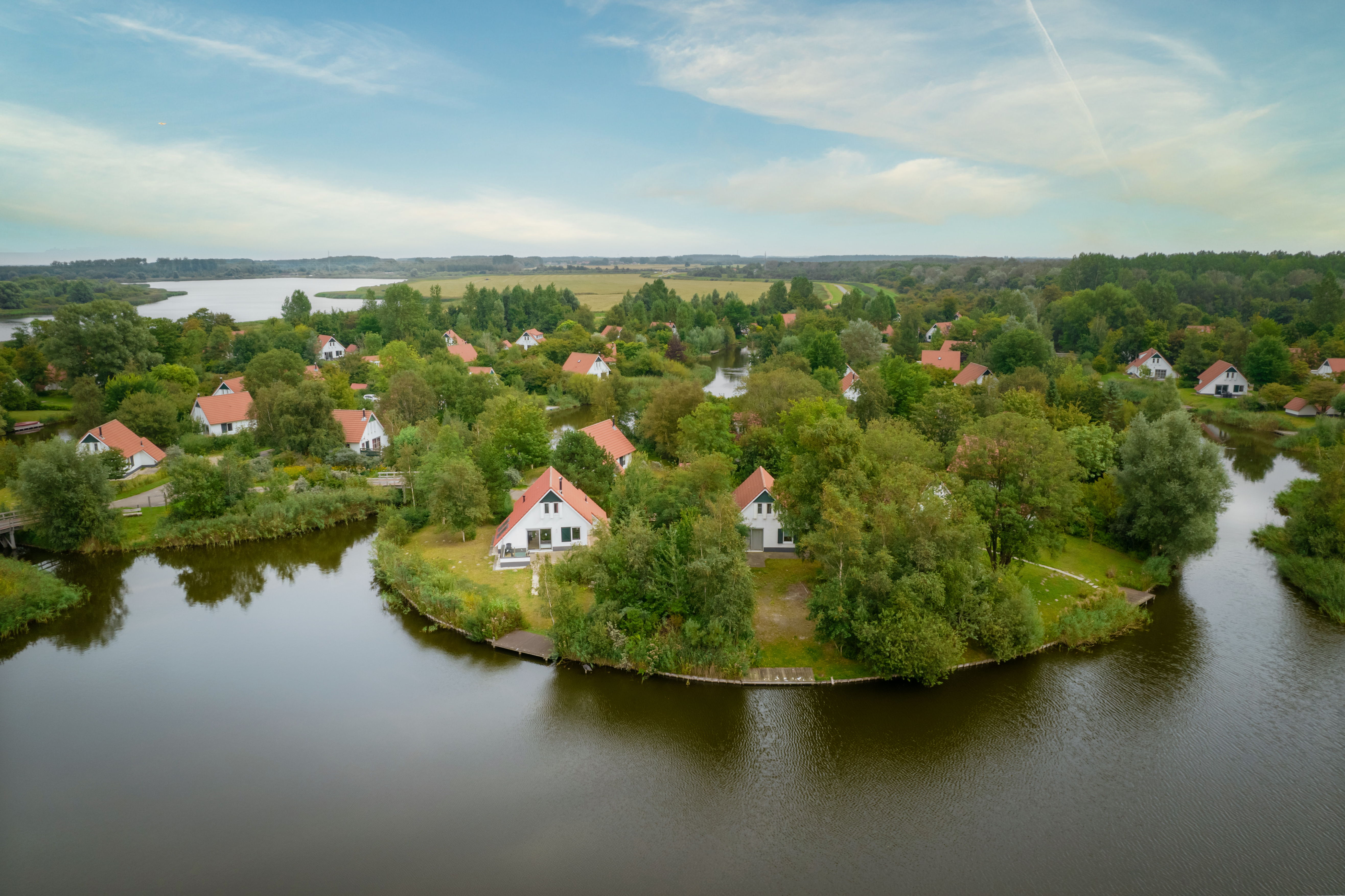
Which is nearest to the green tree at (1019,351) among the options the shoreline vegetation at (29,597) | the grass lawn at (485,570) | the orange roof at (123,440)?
the grass lawn at (485,570)

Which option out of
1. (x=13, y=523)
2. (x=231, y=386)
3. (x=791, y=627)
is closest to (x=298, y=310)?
(x=231, y=386)

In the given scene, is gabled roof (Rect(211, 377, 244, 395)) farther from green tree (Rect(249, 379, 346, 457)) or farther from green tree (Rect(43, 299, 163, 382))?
green tree (Rect(249, 379, 346, 457))

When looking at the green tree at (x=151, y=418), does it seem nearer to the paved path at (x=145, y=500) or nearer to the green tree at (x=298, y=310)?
the paved path at (x=145, y=500)

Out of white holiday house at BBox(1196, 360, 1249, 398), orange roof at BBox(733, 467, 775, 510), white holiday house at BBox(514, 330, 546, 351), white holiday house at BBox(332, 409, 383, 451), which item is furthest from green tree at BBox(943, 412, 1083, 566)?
white holiday house at BBox(514, 330, 546, 351)

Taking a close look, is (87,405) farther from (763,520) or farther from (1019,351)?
(1019,351)

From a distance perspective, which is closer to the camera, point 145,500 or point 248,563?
point 248,563

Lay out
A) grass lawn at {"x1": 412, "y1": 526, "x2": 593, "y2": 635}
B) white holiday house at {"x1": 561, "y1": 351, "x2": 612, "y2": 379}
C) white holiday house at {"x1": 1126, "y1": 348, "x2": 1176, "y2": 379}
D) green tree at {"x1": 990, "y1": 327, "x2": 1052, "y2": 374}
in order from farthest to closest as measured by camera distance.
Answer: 1. white holiday house at {"x1": 561, "y1": 351, "x2": 612, "y2": 379}
2. white holiday house at {"x1": 1126, "y1": 348, "x2": 1176, "y2": 379}
3. green tree at {"x1": 990, "y1": 327, "x2": 1052, "y2": 374}
4. grass lawn at {"x1": 412, "y1": 526, "x2": 593, "y2": 635}
